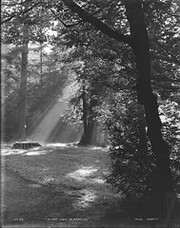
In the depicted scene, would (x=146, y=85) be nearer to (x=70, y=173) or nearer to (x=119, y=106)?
(x=119, y=106)

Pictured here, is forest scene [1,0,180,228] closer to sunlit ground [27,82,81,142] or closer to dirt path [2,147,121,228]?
dirt path [2,147,121,228]

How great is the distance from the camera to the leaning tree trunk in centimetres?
696

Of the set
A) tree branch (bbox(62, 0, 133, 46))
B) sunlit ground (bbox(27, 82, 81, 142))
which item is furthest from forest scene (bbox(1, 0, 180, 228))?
sunlit ground (bbox(27, 82, 81, 142))

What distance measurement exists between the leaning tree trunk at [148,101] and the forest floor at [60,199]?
0.76 meters

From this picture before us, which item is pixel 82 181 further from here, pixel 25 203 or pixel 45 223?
pixel 45 223

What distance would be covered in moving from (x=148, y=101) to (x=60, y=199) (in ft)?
9.14

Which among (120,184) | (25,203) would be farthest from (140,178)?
(25,203)

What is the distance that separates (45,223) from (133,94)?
3.62 m

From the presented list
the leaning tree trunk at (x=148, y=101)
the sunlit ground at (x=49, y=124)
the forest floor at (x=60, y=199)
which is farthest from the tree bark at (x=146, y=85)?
the sunlit ground at (x=49, y=124)

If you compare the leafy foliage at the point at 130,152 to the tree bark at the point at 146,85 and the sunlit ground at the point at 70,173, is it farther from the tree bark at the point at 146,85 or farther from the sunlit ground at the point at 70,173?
the sunlit ground at the point at 70,173

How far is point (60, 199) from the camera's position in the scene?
315 inches

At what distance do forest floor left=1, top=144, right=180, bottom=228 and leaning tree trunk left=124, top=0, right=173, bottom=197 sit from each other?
2.48 ft

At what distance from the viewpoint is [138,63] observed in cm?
721

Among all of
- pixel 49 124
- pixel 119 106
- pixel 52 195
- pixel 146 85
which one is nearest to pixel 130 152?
pixel 146 85
